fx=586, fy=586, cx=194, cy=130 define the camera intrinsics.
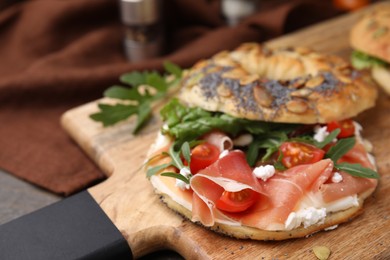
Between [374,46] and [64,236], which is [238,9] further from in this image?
[64,236]

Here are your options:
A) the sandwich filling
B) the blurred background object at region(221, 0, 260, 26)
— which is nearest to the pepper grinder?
the blurred background object at region(221, 0, 260, 26)

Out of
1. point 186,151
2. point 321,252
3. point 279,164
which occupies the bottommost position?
point 321,252

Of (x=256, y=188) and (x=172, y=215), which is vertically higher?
(x=256, y=188)

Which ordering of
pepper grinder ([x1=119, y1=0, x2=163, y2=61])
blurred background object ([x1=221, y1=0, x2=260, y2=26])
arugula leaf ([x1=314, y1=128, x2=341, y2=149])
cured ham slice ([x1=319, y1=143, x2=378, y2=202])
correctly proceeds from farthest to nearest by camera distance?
1. blurred background object ([x1=221, y1=0, x2=260, y2=26])
2. pepper grinder ([x1=119, y1=0, x2=163, y2=61])
3. arugula leaf ([x1=314, y1=128, x2=341, y2=149])
4. cured ham slice ([x1=319, y1=143, x2=378, y2=202])

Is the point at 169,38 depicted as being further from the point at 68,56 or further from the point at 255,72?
the point at 255,72

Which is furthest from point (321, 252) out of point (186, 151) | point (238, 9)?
point (238, 9)

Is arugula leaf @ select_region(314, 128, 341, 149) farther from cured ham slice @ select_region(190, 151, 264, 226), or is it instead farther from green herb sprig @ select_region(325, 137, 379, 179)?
cured ham slice @ select_region(190, 151, 264, 226)
